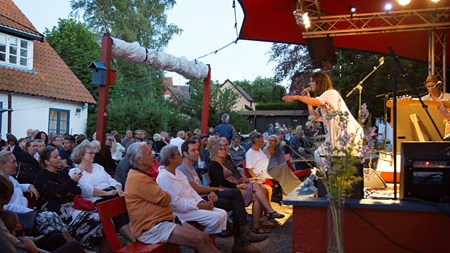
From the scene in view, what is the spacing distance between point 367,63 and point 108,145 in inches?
368

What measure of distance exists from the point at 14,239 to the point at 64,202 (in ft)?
6.36

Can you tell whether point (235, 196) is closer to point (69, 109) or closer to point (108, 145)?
point (108, 145)

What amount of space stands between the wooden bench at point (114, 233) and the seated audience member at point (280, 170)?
12.8 feet

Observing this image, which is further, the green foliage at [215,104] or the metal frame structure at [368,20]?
the green foliage at [215,104]

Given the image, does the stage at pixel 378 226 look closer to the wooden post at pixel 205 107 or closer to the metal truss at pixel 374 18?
the metal truss at pixel 374 18

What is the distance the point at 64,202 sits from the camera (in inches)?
204

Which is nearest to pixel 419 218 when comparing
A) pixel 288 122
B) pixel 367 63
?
pixel 367 63

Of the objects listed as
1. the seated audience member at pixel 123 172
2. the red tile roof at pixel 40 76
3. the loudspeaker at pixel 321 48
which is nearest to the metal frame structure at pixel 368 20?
the loudspeaker at pixel 321 48

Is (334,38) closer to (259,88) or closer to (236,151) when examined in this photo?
(236,151)

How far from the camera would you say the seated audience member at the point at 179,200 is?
5070 mm

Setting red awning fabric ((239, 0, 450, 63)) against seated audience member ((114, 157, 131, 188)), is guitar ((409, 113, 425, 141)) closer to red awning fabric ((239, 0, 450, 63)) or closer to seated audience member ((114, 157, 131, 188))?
red awning fabric ((239, 0, 450, 63))

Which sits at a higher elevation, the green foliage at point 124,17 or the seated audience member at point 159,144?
the green foliage at point 124,17

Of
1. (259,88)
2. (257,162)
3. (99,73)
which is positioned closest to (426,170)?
(257,162)

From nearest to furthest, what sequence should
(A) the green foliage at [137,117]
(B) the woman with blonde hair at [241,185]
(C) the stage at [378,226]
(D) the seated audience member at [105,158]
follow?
1. (C) the stage at [378,226]
2. (B) the woman with blonde hair at [241,185]
3. (D) the seated audience member at [105,158]
4. (A) the green foliage at [137,117]
